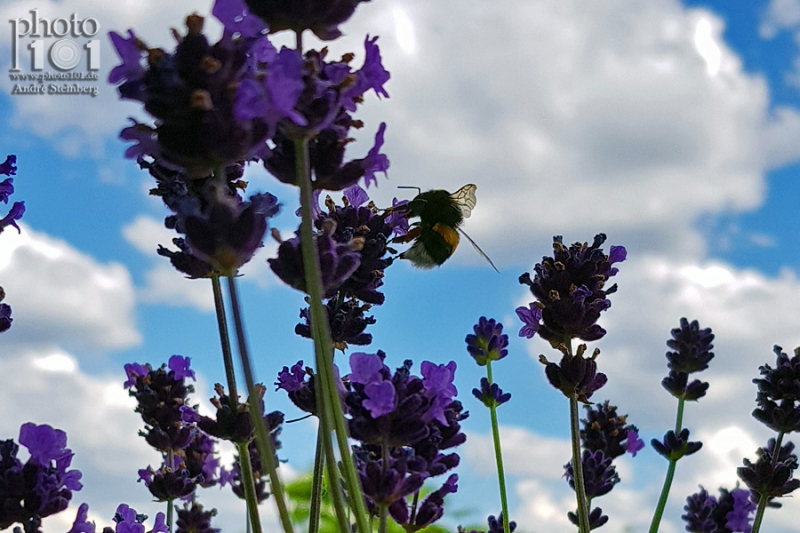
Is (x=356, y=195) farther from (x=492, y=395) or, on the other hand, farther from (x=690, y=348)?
(x=690, y=348)

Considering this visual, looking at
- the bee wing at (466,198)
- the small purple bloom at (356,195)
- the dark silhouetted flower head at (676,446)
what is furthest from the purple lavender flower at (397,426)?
the dark silhouetted flower head at (676,446)

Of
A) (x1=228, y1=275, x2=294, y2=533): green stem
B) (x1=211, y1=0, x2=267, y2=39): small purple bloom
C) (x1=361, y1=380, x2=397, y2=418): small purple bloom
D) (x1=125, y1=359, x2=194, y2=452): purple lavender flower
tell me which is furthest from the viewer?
(x1=125, y1=359, x2=194, y2=452): purple lavender flower

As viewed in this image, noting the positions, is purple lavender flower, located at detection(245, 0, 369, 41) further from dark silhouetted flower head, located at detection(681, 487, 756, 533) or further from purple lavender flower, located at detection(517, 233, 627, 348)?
dark silhouetted flower head, located at detection(681, 487, 756, 533)

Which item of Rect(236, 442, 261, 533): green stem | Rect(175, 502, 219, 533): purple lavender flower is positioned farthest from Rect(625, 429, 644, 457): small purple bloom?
Rect(236, 442, 261, 533): green stem

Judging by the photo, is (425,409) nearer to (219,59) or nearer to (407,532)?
(407,532)

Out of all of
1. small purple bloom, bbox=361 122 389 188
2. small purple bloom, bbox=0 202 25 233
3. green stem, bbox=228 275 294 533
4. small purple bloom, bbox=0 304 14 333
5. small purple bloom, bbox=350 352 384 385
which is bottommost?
green stem, bbox=228 275 294 533

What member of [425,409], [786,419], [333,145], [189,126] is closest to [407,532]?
[425,409]
